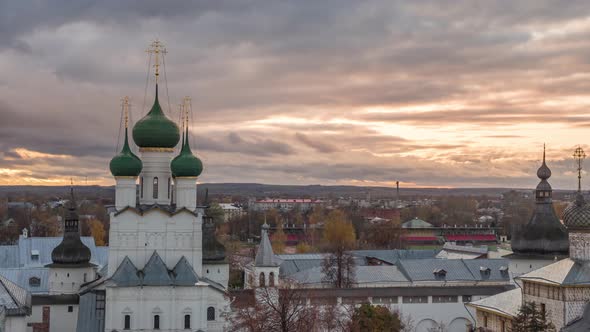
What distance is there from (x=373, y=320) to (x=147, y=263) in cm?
905

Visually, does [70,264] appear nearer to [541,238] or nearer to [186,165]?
[186,165]

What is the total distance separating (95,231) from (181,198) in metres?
40.8

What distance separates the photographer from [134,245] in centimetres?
3161

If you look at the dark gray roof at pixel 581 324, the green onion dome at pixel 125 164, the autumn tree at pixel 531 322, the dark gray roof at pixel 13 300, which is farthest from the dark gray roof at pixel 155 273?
the dark gray roof at pixel 581 324

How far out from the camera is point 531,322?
2483 centimetres

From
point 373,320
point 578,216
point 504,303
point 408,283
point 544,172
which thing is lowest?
point 408,283

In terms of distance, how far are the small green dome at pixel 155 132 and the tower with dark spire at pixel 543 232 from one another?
16316 millimetres

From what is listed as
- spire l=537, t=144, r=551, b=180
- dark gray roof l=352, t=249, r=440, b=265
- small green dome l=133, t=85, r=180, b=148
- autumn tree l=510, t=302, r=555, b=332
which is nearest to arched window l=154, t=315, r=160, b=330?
small green dome l=133, t=85, r=180, b=148

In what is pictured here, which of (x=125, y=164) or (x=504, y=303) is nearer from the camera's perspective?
(x=504, y=303)

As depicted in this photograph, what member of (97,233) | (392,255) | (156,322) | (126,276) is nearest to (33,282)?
(126,276)

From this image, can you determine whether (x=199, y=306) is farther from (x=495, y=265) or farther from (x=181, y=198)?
(x=495, y=265)

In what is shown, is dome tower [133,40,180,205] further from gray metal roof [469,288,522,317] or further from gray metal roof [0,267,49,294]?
gray metal roof [469,288,522,317]

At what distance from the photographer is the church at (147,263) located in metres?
30.7

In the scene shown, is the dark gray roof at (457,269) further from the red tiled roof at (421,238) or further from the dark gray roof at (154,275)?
the red tiled roof at (421,238)
